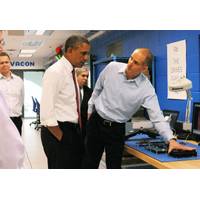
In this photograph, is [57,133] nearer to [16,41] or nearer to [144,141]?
[144,141]

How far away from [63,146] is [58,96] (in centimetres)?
31

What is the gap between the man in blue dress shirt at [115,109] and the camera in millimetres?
2217

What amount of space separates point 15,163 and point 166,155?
3.52ft

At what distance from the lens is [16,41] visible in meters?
7.55

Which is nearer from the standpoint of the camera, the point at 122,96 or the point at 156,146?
the point at 156,146

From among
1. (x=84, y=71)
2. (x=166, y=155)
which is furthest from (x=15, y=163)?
(x=84, y=71)

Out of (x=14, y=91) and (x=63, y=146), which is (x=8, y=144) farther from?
(x=14, y=91)

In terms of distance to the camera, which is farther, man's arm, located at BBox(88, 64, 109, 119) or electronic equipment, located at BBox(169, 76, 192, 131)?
electronic equipment, located at BBox(169, 76, 192, 131)

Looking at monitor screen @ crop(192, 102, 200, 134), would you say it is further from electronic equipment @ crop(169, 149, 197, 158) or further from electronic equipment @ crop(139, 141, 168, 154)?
electronic equipment @ crop(169, 149, 197, 158)

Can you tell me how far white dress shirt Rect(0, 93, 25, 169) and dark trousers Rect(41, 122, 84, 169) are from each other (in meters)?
0.81

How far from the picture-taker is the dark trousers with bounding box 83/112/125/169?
2219 millimetres

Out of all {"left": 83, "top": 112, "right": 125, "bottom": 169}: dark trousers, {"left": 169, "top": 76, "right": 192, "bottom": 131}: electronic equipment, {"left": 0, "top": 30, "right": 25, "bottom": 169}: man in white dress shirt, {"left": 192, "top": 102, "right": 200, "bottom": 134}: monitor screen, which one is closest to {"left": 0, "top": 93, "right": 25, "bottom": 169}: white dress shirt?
{"left": 0, "top": 30, "right": 25, "bottom": 169}: man in white dress shirt

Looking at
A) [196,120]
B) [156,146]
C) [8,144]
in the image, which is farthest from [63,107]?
[196,120]

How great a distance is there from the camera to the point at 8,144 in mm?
1038
